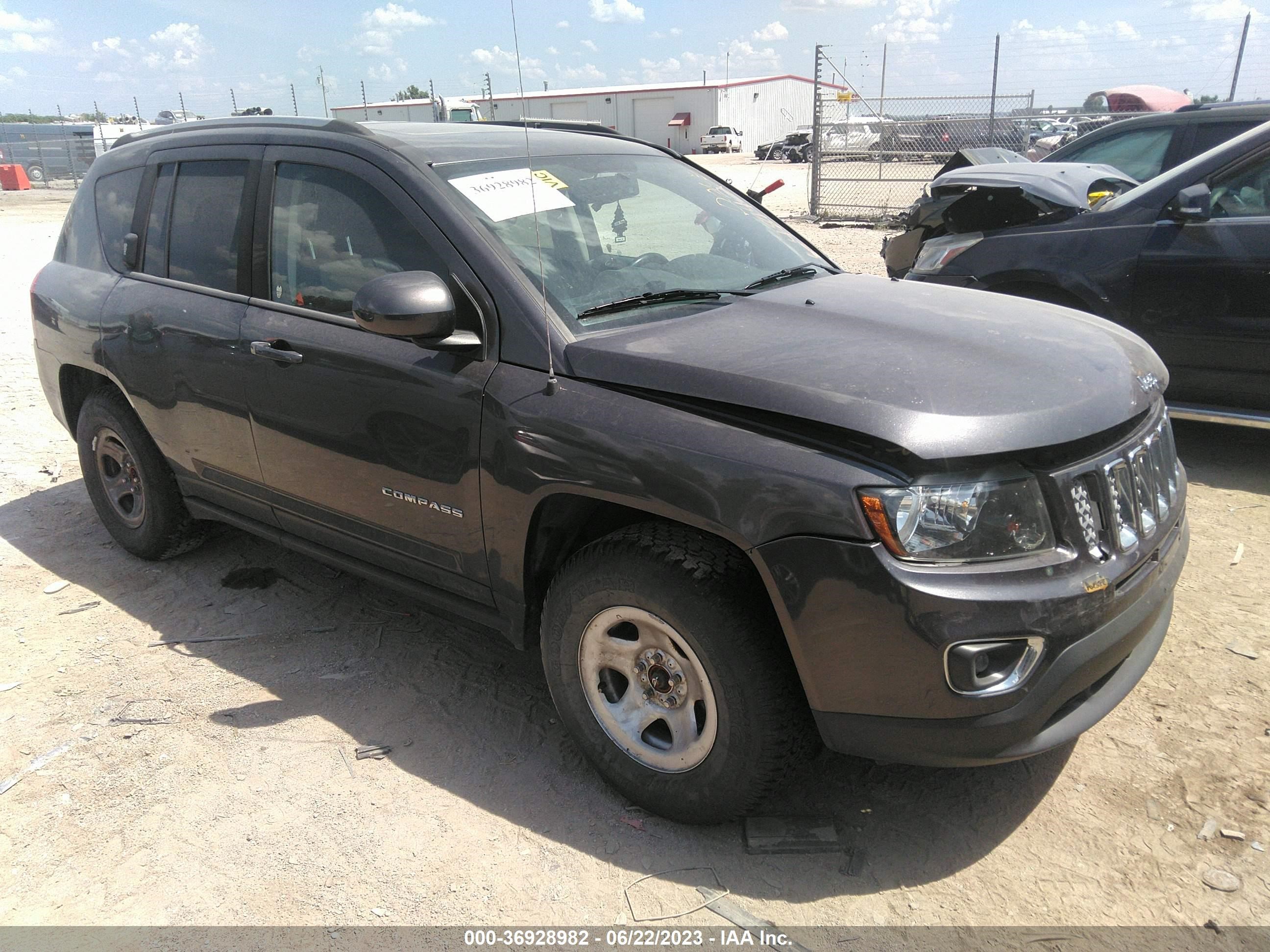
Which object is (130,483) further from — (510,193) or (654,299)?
(654,299)

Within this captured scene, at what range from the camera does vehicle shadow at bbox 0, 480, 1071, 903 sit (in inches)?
103

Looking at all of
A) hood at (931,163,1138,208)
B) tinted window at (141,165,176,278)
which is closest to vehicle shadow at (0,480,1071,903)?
tinted window at (141,165,176,278)

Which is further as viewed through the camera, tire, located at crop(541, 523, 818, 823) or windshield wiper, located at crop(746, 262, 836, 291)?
windshield wiper, located at crop(746, 262, 836, 291)

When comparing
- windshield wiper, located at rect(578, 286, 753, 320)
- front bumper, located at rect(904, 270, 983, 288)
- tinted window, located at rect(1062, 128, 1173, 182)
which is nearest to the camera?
windshield wiper, located at rect(578, 286, 753, 320)

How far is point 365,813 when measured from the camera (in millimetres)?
2836

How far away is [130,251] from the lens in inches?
163

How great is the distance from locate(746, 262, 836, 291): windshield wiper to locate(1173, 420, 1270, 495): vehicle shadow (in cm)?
261

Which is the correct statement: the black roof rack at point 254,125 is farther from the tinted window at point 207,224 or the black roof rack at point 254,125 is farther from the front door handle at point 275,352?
the front door handle at point 275,352

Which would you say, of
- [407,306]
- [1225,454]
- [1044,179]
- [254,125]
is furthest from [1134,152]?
[407,306]

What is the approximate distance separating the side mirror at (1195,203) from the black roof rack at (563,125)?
3.05 m

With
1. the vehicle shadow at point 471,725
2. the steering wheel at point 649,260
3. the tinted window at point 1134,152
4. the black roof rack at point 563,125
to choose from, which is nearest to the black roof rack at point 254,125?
the black roof rack at point 563,125

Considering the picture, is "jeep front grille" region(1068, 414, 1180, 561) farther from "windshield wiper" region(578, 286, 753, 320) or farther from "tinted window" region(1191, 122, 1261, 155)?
"tinted window" region(1191, 122, 1261, 155)

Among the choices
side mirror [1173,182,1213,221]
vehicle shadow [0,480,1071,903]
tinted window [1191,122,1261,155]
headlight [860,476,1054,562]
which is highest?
tinted window [1191,122,1261,155]

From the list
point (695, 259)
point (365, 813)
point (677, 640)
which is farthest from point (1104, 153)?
point (365, 813)
